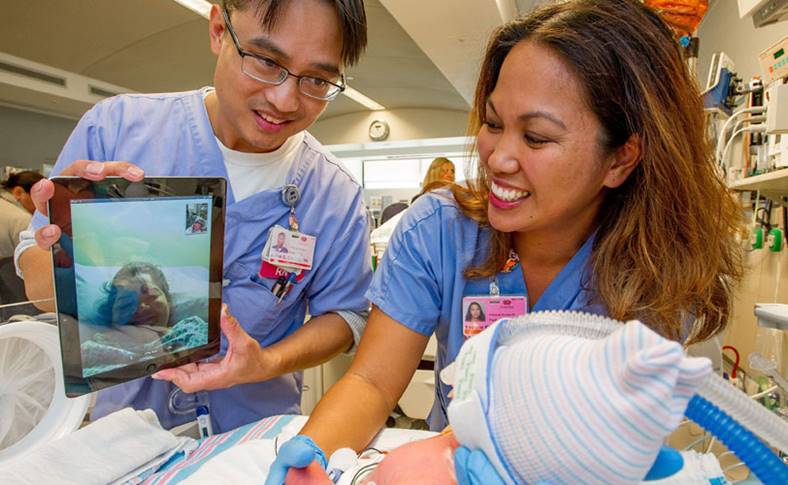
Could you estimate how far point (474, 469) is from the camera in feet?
1.36

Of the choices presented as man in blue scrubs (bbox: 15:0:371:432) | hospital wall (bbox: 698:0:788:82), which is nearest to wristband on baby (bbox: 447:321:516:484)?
man in blue scrubs (bbox: 15:0:371:432)

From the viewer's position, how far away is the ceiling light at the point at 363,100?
996 cm

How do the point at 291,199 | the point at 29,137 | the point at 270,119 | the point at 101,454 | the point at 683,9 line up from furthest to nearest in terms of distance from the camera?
the point at 29,137, the point at 683,9, the point at 291,199, the point at 270,119, the point at 101,454

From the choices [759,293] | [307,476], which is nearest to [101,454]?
[307,476]

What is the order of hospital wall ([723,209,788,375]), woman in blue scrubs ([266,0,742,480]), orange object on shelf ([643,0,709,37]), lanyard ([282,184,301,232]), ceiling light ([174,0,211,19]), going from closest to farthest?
woman in blue scrubs ([266,0,742,480])
lanyard ([282,184,301,232])
orange object on shelf ([643,0,709,37])
hospital wall ([723,209,788,375])
ceiling light ([174,0,211,19])

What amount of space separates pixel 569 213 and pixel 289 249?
0.61m

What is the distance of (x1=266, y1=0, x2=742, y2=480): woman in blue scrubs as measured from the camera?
901 mm

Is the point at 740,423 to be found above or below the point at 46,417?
above

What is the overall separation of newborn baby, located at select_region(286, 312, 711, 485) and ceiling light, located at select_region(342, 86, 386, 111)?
9.67 meters

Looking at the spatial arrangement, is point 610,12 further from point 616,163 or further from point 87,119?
point 87,119

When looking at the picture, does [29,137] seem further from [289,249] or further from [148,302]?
[148,302]

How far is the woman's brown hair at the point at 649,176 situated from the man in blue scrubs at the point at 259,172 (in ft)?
1.16

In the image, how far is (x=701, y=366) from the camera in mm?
331

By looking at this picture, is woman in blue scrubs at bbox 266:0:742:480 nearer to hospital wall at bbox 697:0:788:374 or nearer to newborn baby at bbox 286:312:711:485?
newborn baby at bbox 286:312:711:485
